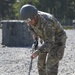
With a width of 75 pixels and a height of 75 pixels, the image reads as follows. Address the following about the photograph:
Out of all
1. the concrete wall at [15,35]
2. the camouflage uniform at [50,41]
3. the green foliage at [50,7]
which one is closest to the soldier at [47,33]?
the camouflage uniform at [50,41]

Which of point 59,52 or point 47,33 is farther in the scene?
point 59,52

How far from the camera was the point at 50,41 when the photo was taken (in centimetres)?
598

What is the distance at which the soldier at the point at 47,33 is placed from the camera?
5.98 m

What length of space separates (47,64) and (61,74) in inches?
114

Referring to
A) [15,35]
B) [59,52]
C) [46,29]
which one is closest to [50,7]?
[15,35]

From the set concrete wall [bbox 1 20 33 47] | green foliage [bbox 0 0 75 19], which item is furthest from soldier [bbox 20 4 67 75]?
green foliage [bbox 0 0 75 19]

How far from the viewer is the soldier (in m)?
5.98

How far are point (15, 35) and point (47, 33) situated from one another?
12.4 m

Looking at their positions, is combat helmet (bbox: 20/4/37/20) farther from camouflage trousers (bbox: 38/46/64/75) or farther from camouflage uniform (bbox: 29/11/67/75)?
camouflage trousers (bbox: 38/46/64/75)

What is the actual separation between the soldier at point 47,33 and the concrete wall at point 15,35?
1116cm

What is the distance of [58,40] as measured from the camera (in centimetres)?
656

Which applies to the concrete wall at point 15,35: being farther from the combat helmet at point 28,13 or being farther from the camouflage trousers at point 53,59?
the combat helmet at point 28,13

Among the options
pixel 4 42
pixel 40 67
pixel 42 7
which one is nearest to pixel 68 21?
pixel 42 7

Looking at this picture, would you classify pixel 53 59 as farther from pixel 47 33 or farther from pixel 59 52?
pixel 47 33
